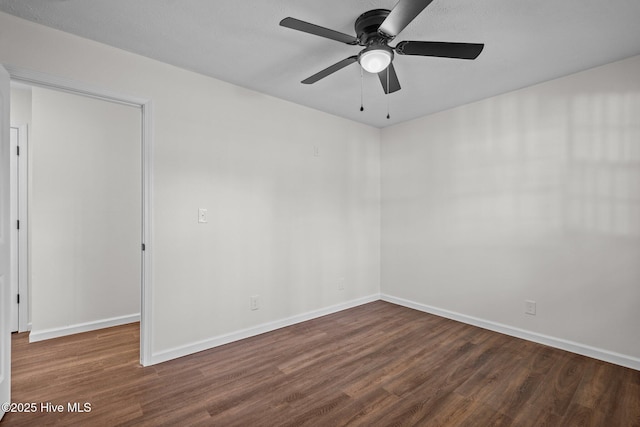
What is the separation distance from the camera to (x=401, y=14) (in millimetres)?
1511

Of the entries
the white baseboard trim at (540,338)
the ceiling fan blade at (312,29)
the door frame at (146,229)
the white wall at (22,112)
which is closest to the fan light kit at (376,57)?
the ceiling fan blade at (312,29)

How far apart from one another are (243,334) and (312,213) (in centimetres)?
148

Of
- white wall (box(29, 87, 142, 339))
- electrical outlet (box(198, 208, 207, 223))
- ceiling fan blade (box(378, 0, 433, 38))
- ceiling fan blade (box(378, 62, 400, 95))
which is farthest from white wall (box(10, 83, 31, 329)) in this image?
ceiling fan blade (box(378, 0, 433, 38))

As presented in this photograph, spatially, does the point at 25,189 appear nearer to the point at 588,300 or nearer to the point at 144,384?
the point at 144,384

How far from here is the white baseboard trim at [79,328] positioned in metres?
2.88

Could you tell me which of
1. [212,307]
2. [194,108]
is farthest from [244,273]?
[194,108]

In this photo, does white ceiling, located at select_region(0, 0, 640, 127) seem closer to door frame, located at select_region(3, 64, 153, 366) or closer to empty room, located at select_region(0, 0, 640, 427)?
empty room, located at select_region(0, 0, 640, 427)

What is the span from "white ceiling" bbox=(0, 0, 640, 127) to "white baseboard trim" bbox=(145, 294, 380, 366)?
2386mm

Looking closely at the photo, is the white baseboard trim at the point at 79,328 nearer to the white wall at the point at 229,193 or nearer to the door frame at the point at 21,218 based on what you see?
the door frame at the point at 21,218

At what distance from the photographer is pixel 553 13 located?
1.87 m

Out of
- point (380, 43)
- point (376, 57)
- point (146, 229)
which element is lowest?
point (146, 229)

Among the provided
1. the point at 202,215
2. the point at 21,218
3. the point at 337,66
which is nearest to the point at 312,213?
the point at 202,215

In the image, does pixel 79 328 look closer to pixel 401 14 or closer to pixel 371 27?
pixel 371 27

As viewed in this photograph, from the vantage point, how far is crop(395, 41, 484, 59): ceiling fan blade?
1.74 meters
